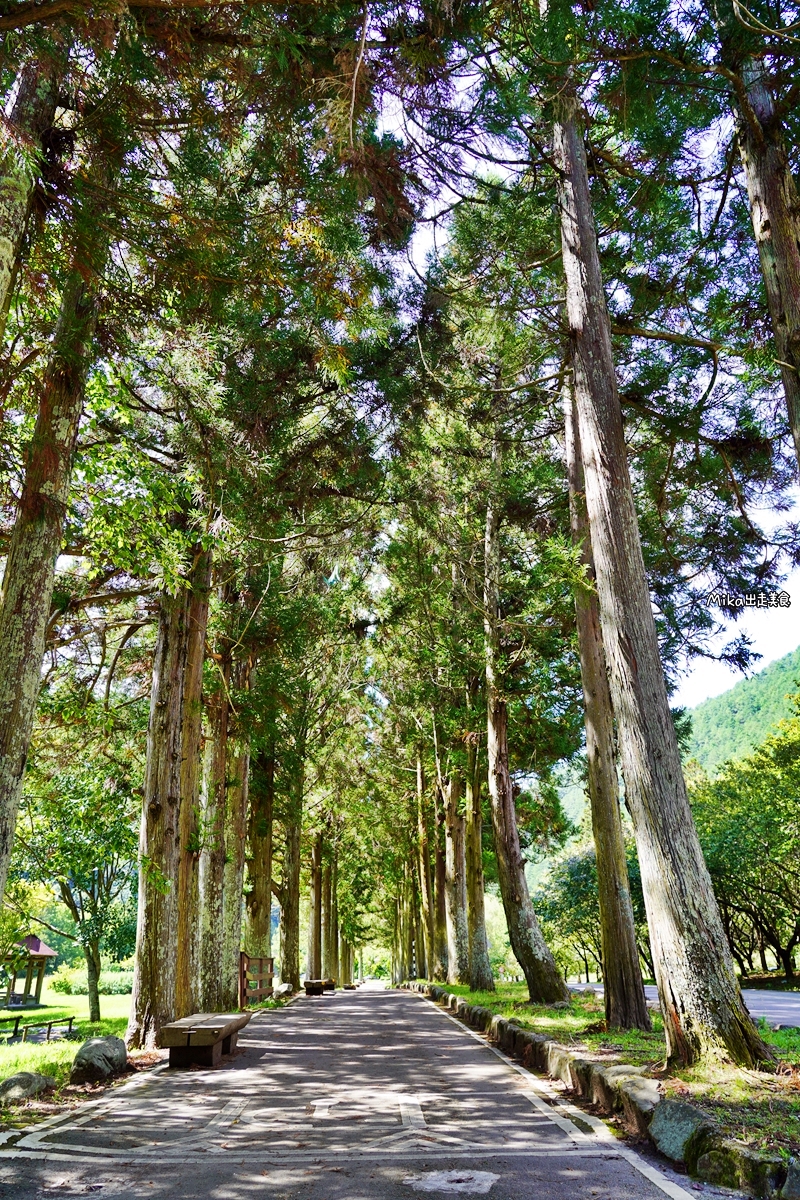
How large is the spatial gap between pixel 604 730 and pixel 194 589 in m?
6.04

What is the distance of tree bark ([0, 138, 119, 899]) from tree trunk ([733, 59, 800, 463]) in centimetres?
528

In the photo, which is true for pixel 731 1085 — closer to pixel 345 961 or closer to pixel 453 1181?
pixel 453 1181

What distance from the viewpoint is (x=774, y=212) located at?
689 cm

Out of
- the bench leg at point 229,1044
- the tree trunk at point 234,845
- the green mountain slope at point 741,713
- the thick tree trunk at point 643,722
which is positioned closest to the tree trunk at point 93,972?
the tree trunk at point 234,845

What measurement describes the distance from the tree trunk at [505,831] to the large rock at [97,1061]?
21.5 feet

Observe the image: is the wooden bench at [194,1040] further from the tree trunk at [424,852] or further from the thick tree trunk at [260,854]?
the tree trunk at [424,852]

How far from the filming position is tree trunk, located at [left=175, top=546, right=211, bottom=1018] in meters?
11.5

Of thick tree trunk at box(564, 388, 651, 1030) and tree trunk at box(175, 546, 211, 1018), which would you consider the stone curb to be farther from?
tree trunk at box(175, 546, 211, 1018)

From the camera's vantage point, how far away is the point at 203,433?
354 inches

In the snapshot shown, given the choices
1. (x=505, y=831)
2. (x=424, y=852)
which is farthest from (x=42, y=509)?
(x=424, y=852)

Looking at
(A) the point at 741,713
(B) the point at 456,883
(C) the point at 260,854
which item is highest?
(A) the point at 741,713

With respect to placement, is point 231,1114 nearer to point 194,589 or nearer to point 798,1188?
point 798,1188

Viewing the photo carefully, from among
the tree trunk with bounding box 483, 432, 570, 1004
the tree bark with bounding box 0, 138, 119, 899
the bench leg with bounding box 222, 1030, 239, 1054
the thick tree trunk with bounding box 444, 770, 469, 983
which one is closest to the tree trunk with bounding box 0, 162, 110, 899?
the tree bark with bounding box 0, 138, 119, 899

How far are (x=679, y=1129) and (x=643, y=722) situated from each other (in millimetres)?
2924
